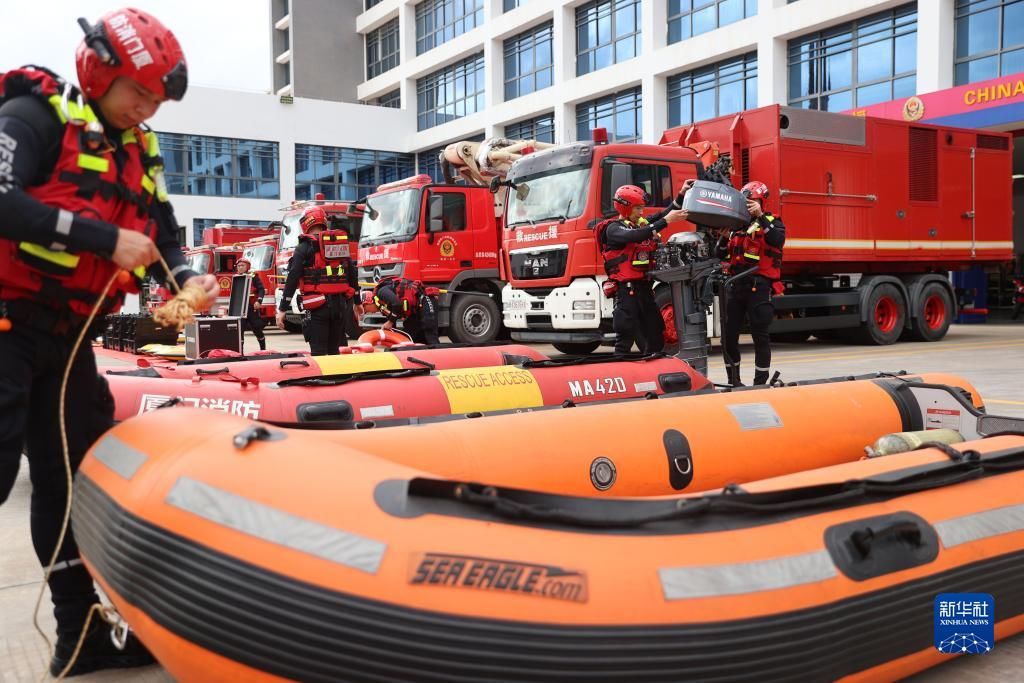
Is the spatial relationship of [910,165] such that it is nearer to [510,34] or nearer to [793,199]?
[793,199]

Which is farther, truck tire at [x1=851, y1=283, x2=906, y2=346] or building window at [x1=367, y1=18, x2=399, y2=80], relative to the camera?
building window at [x1=367, y1=18, x2=399, y2=80]

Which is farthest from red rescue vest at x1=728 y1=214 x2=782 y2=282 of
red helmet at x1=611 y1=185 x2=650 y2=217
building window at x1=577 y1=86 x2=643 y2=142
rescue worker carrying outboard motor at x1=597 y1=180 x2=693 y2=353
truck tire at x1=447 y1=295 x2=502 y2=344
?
building window at x1=577 y1=86 x2=643 y2=142

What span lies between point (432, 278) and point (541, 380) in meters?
8.38

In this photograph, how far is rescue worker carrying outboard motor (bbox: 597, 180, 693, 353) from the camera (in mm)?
7684

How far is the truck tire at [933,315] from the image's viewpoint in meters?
14.0

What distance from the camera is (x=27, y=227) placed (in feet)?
6.92

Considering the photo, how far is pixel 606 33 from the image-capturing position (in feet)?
87.7

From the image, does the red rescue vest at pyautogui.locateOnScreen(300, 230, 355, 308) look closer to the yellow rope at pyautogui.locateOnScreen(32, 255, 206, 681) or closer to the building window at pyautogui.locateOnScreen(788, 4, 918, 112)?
the yellow rope at pyautogui.locateOnScreen(32, 255, 206, 681)

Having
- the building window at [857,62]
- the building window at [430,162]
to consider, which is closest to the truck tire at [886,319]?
the building window at [857,62]

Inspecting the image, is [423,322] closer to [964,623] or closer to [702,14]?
[964,623]

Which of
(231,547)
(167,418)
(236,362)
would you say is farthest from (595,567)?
(236,362)

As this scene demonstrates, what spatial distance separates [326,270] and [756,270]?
4.05m

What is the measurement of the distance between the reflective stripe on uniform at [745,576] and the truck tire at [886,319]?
39.9 ft

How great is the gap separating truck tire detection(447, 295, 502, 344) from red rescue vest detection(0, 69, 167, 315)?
35.3 feet
